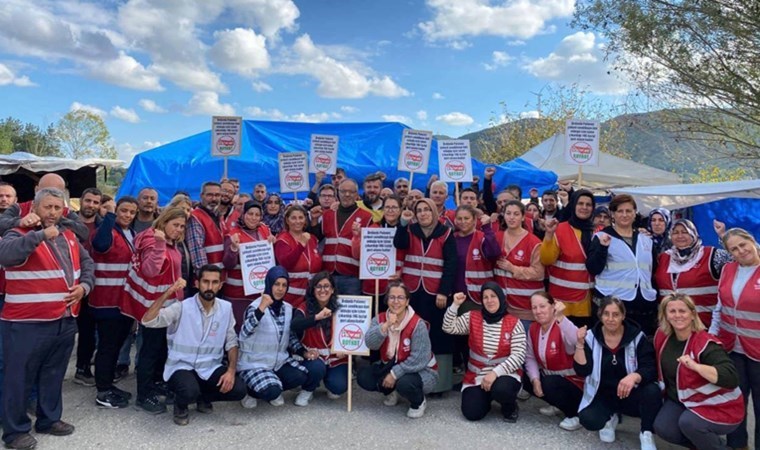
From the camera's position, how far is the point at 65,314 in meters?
3.91

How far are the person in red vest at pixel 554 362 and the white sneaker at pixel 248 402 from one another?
256 centimetres

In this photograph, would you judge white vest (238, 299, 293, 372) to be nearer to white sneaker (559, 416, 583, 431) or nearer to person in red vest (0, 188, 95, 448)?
person in red vest (0, 188, 95, 448)

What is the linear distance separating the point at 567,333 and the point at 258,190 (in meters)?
4.93

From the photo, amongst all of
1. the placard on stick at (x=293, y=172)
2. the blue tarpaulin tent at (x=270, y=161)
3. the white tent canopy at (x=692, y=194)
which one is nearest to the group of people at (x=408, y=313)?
the placard on stick at (x=293, y=172)

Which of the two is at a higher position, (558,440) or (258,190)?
(258,190)

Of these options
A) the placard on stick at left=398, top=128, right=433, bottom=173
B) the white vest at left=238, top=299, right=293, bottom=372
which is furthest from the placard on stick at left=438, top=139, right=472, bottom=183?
the white vest at left=238, top=299, right=293, bottom=372

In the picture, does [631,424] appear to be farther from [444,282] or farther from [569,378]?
[444,282]

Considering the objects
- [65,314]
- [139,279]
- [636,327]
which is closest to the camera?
[65,314]

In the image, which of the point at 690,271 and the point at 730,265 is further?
the point at 690,271

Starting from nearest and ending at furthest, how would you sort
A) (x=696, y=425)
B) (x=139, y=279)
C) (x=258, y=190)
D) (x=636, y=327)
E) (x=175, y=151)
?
(x=696, y=425), (x=636, y=327), (x=139, y=279), (x=258, y=190), (x=175, y=151)

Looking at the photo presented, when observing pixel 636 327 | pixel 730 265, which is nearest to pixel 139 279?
pixel 636 327

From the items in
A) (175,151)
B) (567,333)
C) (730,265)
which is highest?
(175,151)

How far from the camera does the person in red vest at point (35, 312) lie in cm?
371

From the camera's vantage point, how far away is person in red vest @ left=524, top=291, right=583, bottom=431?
14.2ft
